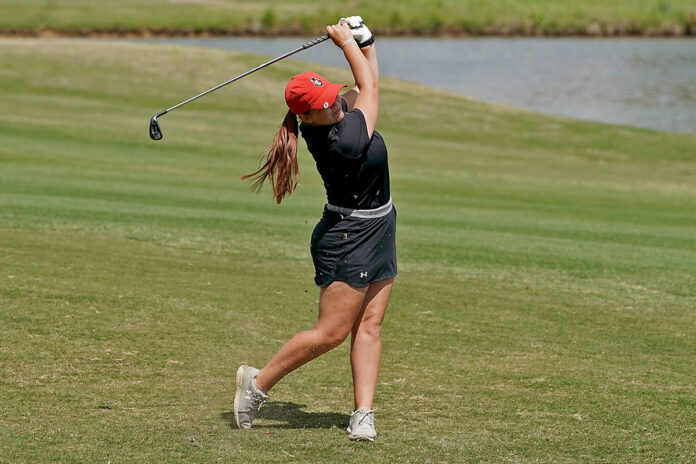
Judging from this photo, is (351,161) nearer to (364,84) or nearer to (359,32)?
(364,84)

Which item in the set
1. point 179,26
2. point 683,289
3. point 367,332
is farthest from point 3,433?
point 179,26

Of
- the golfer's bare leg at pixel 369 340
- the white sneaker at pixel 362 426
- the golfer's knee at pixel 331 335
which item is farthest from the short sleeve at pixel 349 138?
the white sneaker at pixel 362 426

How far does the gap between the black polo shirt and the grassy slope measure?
5616 centimetres

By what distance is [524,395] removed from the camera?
600 cm

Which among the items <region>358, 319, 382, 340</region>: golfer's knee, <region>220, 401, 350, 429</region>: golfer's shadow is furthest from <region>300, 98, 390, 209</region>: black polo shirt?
<region>220, 401, 350, 429</region>: golfer's shadow

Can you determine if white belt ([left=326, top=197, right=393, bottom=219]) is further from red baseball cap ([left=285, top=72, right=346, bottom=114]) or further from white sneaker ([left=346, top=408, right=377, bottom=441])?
white sneaker ([left=346, top=408, right=377, bottom=441])

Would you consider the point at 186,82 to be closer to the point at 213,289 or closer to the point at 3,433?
the point at 213,289

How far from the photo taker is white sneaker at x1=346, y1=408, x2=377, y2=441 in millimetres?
5035

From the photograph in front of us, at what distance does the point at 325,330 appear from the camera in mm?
5254

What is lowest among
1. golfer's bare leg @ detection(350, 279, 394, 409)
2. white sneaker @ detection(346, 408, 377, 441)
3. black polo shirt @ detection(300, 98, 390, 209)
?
white sneaker @ detection(346, 408, 377, 441)

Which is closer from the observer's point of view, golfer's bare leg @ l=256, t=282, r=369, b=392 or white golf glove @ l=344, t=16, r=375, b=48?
golfer's bare leg @ l=256, t=282, r=369, b=392

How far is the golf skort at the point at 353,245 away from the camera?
5.15 metres

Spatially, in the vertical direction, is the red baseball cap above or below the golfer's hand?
below

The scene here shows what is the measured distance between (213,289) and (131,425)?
137 inches
